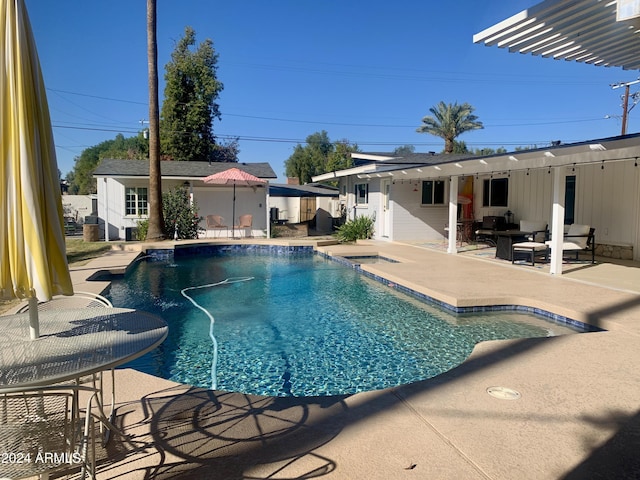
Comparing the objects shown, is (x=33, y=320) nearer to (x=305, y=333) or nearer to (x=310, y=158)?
(x=305, y=333)

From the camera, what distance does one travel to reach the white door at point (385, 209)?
16.4 m

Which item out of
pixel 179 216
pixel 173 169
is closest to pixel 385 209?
pixel 179 216

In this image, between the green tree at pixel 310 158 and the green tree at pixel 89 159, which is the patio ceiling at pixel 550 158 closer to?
the green tree at pixel 310 158

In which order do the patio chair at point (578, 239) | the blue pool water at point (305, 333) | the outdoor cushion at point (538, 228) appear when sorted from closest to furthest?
the blue pool water at point (305, 333) < the patio chair at point (578, 239) < the outdoor cushion at point (538, 228)

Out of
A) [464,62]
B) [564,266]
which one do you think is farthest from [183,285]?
[464,62]

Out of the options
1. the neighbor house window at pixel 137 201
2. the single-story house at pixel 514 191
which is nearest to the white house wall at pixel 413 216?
the single-story house at pixel 514 191

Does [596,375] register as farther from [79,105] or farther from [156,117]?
[79,105]

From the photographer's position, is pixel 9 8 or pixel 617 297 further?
pixel 617 297

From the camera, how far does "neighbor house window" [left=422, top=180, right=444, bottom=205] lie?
1636cm

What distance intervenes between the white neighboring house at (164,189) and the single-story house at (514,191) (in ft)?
13.2

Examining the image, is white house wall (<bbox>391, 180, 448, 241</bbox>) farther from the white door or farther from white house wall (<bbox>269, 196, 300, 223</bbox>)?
white house wall (<bbox>269, 196, 300, 223</bbox>)

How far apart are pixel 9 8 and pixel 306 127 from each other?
3810 cm

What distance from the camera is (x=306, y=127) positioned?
3922cm

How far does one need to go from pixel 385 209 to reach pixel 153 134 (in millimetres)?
8746
